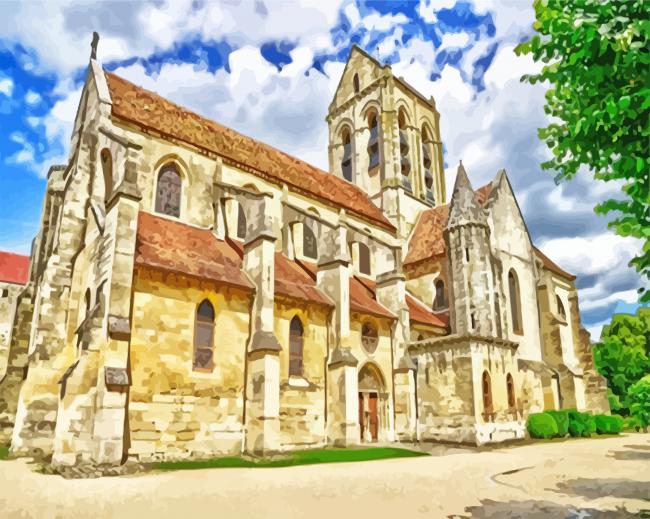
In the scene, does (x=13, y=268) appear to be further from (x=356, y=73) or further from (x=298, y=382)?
(x=298, y=382)

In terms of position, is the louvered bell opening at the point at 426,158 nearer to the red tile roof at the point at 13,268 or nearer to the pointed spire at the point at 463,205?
A: the pointed spire at the point at 463,205

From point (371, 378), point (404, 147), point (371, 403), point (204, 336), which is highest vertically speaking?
point (404, 147)

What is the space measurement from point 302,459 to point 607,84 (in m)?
12.7

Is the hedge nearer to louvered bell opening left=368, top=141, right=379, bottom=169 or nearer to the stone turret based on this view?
the stone turret

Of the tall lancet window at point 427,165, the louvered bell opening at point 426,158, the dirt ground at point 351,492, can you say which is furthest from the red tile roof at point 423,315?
the louvered bell opening at point 426,158

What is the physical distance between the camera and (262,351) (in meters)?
15.9

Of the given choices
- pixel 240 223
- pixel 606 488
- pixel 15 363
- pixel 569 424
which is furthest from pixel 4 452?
pixel 569 424

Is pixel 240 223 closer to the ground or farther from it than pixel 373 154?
closer to the ground

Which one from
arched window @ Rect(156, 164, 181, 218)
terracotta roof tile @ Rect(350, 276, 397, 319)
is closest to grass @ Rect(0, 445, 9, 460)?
arched window @ Rect(156, 164, 181, 218)

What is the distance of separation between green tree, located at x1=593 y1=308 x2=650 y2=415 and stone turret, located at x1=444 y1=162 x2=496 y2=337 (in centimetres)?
1714

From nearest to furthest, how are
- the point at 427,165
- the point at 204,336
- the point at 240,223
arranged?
the point at 204,336 < the point at 240,223 < the point at 427,165

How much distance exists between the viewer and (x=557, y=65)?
7820 mm

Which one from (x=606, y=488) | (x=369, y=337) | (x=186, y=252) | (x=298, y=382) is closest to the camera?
(x=606, y=488)

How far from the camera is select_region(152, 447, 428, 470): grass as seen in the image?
1323 centimetres
